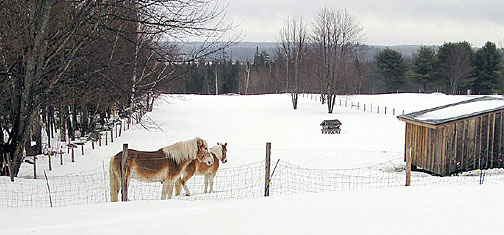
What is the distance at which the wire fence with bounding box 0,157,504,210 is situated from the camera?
9453 mm

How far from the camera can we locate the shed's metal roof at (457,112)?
13.3 m

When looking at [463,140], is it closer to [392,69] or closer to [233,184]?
[233,184]

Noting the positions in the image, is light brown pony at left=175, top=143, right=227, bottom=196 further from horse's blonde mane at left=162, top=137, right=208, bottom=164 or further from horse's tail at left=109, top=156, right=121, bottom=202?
horse's tail at left=109, top=156, right=121, bottom=202

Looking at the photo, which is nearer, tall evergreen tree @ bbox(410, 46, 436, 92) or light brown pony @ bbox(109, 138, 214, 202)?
light brown pony @ bbox(109, 138, 214, 202)

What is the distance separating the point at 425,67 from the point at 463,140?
141ft

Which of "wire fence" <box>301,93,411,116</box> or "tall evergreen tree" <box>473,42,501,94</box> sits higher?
"tall evergreen tree" <box>473,42,501,94</box>

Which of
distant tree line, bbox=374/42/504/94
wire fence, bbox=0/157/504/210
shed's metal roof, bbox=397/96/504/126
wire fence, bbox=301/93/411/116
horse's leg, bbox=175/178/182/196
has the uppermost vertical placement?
distant tree line, bbox=374/42/504/94

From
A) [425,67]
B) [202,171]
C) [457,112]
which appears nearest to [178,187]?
[202,171]

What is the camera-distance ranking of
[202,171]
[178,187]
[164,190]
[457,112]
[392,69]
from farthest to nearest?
[392,69]
[457,112]
[202,171]
[178,187]
[164,190]

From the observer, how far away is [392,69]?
6031cm

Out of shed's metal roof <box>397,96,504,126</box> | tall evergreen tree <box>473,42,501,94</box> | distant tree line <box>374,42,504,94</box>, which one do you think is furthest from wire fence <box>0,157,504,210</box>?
tall evergreen tree <box>473,42,501,94</box>

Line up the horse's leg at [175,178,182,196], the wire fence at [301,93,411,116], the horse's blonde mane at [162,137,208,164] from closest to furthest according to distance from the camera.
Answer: the horse's blonde mane at [162,137,208,164], the horse's leg at [175,178,182,196], the wire fence at [301,93,411,116]

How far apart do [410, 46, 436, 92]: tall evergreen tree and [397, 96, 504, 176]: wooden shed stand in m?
41.4

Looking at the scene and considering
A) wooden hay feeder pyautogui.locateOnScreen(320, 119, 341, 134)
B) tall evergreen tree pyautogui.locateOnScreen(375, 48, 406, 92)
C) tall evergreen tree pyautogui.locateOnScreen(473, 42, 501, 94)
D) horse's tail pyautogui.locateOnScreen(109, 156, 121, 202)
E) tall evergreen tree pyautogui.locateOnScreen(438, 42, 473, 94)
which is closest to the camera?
horse's tail pyautogui.locateOnScreen(109, 156, 121, 202)
